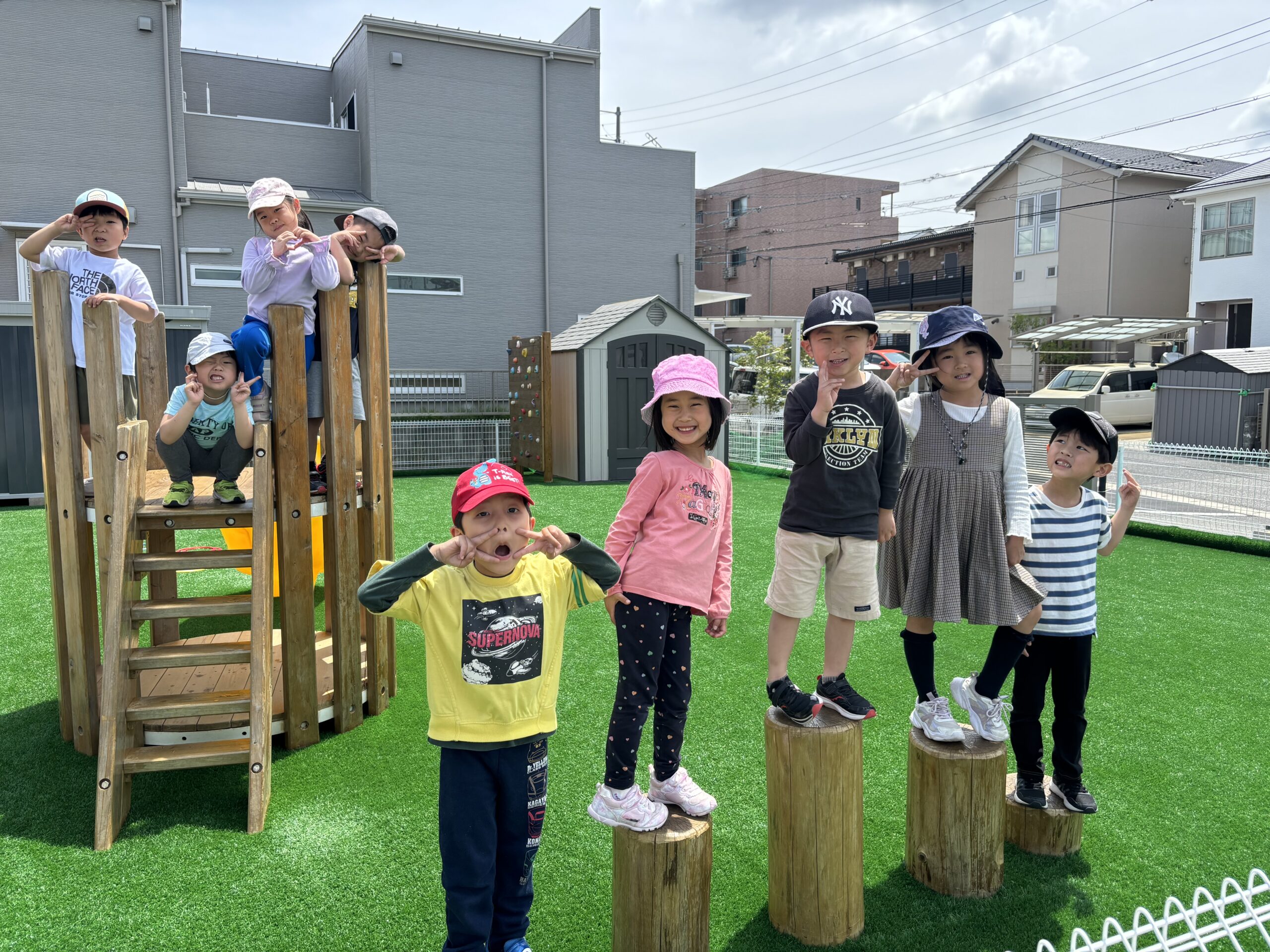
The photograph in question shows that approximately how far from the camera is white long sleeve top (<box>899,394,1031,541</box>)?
3328 millimetres

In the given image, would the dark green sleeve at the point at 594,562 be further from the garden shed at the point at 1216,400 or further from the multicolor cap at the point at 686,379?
the garden shed at the point at 1216,400

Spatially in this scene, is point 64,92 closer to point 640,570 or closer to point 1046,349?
point 640,570

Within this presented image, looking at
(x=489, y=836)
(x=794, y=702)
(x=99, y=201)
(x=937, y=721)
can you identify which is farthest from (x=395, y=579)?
(x=99, y=201)

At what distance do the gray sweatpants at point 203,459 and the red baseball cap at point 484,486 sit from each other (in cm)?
213

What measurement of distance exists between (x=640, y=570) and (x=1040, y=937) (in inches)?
72.7

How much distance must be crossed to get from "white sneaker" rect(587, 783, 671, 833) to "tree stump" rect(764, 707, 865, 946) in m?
0.45

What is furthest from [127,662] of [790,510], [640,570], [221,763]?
[790,510]

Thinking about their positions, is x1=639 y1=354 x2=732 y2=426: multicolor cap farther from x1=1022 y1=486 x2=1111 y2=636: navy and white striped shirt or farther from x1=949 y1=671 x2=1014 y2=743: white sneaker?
x1=949 y1=671 x2=1014 y2=743: white sneaker

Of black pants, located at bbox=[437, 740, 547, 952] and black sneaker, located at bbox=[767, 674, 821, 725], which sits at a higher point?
black sneaker, located at bbox=[767, 674, 821, 725]

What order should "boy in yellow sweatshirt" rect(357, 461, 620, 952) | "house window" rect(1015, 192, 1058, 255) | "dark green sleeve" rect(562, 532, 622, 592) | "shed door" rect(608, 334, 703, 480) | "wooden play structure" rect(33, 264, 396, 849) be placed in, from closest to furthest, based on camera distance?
"boy in yellow sweatshirt" rect(357, 461, 620, 952), "dark green sleeve" rect(562, 532, 622, 592), "wooden play structure" rect(33, 264, 396, 849), "shed door" rect(608, 334, 703, 480), "house window" rect(1015, 192, 1058, 255)

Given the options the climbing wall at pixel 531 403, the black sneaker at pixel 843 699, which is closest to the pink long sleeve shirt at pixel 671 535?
the black sneaker at pixel 843 699

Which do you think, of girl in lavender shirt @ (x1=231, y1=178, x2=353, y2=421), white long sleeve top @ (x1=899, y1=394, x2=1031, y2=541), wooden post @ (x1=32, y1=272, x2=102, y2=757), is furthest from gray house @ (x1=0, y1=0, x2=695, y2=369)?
white long sleeve top @ (x1=899, y1=394, x2=1031, y2=541)

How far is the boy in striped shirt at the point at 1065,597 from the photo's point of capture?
3.39 metres

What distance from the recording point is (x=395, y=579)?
7.89 ft
